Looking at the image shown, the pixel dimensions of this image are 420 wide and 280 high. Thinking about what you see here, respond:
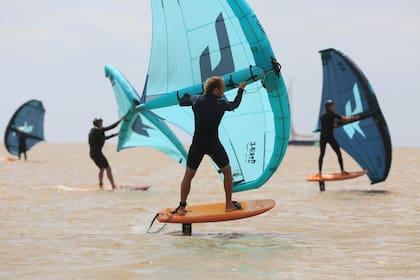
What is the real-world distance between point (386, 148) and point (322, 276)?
10002 millimetres

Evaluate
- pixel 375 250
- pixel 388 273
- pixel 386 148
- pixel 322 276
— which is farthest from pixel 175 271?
pixel 386 148

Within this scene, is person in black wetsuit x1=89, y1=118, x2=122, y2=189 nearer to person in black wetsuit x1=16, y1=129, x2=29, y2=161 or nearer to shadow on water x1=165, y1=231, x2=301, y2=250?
shadow on water x1=165, y1=231, x2=301, y2=250

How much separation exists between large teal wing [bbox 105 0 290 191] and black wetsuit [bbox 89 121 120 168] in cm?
536

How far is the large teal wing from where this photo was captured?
986 cm

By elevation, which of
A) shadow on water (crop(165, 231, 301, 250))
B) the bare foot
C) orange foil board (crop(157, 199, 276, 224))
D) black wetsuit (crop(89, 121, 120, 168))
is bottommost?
shadow on water (crop(165, 231, 301, 250))

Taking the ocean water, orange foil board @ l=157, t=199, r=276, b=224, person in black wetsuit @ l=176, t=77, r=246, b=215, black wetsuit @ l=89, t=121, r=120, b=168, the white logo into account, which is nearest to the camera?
the ocean water

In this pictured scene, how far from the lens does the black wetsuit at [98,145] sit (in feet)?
53.7

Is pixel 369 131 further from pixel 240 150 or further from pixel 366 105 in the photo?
pixel 240 150

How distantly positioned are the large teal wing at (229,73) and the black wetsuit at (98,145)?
5355 millimetres

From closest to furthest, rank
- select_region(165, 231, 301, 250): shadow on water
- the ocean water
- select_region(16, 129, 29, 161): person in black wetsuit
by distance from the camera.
→ the ocean water
select_region(165, 231, 301, 250): shadow on water
select_region(16, 129, 29, 161): person in black wetsuit

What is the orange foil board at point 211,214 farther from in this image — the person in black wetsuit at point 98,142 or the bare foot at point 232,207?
the person in black wetsuit at point 98,142

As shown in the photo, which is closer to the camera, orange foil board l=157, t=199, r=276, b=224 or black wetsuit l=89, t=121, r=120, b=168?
orange foil board l=157, t=199, r=276, b=224

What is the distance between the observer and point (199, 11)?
1068 centimetres

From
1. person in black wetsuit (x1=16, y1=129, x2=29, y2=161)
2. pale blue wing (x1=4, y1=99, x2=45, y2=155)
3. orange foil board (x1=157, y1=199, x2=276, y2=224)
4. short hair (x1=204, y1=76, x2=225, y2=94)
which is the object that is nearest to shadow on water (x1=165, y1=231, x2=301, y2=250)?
orange foil board (x1=157, y1=199, x2=276, y2=224)
